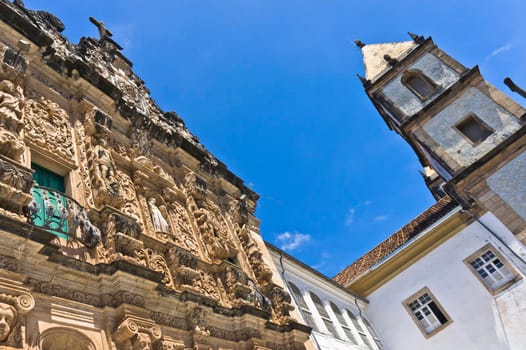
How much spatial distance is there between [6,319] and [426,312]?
16682 mm

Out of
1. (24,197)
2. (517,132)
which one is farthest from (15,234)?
(517,132)

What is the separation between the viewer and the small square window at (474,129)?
19.1 m

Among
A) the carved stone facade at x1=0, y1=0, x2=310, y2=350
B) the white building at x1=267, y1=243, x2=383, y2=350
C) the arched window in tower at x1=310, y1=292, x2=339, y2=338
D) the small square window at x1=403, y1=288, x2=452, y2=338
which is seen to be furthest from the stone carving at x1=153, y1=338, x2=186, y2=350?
the small square window at x1=403, y1=288, x2=452, y2=338

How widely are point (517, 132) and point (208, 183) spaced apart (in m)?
13.1

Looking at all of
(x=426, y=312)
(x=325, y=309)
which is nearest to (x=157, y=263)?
(x=325, y=309)

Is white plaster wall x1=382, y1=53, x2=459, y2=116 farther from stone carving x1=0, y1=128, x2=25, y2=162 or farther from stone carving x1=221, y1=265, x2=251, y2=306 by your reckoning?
stone carving x1=0, y1=128, x2=25, y2=162

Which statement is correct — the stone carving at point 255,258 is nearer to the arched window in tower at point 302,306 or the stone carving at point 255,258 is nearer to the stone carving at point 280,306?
the stone carving at point 280,306

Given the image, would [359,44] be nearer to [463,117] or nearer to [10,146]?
[463,117]

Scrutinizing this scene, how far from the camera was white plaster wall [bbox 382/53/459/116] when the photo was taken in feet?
70.2

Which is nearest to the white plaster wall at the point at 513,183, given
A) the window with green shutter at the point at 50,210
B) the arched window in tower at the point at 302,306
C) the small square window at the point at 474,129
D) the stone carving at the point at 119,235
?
the small square window at the point at 474,129

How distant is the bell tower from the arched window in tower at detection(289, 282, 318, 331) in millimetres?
8679

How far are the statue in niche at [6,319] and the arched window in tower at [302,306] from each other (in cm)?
914

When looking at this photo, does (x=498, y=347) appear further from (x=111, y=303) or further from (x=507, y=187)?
(x=111, y=303)

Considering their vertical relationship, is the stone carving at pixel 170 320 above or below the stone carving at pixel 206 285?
below
